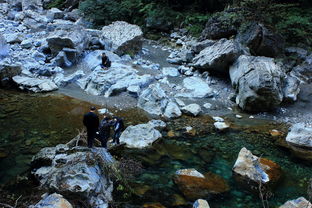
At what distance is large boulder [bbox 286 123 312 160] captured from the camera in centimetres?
1018

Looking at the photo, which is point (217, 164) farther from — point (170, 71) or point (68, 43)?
point (68, 43)

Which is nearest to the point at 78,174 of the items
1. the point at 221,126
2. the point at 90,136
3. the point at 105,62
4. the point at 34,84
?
the point at 90,136

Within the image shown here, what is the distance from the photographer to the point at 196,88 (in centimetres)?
1477

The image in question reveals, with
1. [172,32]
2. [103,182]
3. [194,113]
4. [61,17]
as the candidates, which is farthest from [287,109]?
[61,17]

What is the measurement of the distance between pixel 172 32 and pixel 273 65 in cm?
1049

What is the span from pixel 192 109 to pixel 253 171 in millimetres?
4819

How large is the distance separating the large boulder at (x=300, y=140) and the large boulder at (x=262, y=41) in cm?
599

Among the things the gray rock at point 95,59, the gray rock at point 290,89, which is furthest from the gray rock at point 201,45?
the gray rock at point 290,89

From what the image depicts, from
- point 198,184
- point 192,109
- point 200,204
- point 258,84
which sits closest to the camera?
point 200,204

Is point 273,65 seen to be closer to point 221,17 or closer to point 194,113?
point 194,113

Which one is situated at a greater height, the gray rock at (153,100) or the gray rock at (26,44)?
Result: the gray rock at (26,44)

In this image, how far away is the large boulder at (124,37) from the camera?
1797cm

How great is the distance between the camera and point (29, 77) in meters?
14.7

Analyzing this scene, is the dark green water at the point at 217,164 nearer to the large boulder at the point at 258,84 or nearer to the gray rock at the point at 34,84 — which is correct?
the large boulder at the point at 258,84
